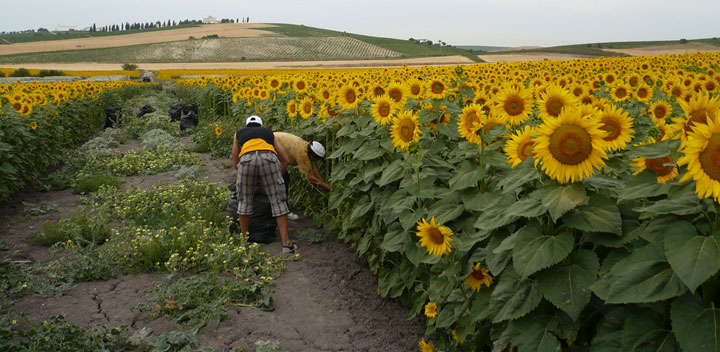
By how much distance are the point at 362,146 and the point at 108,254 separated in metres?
2.90

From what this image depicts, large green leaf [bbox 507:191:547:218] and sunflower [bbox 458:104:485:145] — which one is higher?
sunflower [bbox 458:104:485:145]

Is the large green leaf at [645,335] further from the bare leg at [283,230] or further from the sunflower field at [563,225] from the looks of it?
the bare leg at [283,230]

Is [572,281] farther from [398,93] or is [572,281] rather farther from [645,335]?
[398,93]

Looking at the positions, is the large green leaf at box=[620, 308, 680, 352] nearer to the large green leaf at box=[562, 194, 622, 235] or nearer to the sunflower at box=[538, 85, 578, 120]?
the large green leaf at box=[562, 194, 622, 235]

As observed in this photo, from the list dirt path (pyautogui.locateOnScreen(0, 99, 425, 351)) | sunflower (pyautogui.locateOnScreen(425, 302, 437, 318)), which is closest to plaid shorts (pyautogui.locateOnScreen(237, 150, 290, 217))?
dirt path (pyautogui.locateOnScreen(0, 99, 425, 351))

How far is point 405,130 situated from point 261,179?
2.78m

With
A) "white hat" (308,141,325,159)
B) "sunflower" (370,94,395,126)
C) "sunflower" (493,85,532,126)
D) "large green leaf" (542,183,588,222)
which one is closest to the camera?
"large green leaf" (542,183,588,222)

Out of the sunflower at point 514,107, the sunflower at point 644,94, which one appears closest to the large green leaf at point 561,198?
the sunflower at point 514,107

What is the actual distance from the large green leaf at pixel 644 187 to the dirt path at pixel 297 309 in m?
2.52

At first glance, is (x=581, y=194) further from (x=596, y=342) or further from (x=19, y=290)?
(x=19, y=290)

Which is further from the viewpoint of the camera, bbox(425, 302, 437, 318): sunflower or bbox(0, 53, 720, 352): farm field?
bbox(425, 302, 437, 318): sunflower

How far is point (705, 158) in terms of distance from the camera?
67.9 inches

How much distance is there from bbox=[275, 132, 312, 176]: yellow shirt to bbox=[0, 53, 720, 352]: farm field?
367mm

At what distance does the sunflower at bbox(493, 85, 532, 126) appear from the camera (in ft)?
11.6
